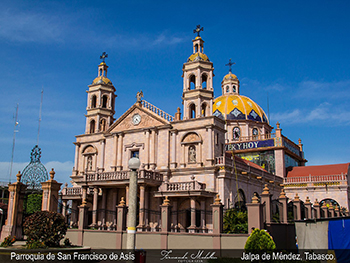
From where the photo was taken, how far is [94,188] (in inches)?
1358

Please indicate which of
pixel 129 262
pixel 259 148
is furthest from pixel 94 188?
pixel 129 262

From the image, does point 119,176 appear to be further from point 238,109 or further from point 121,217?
point 238,109

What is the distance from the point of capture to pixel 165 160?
112 ft

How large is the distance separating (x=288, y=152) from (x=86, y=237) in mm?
29518

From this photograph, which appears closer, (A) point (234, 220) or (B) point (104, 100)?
(A) point (234, 220)

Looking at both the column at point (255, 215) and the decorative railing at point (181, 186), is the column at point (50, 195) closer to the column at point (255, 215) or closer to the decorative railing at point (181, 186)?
the decorative railing at point (181, 186)

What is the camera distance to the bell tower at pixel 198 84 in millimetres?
35094

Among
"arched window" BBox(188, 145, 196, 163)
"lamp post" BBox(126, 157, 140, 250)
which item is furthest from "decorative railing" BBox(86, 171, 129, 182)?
"lamp post" BBox(126, 157, 140, 250)

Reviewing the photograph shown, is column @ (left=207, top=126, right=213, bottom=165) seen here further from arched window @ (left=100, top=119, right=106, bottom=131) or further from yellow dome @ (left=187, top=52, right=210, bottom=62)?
arched window @ (left=100, top=119, right=106, bottom=131)

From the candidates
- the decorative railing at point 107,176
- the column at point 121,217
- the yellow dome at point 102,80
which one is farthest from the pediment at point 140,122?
the column at point 121,217

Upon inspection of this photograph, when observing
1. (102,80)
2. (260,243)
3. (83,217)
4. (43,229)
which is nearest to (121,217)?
(83,217)

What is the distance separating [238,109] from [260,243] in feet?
136

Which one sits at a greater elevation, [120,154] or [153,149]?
[153,149]

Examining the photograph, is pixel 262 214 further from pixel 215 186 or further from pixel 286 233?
pixel 215 186
